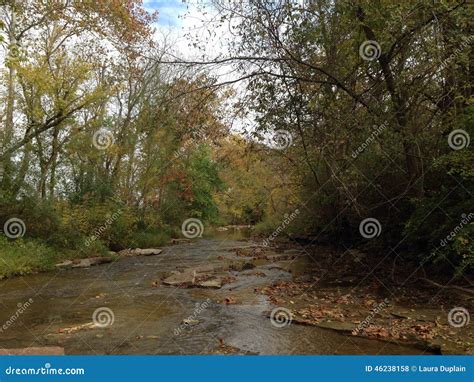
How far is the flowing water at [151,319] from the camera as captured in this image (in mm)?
5887

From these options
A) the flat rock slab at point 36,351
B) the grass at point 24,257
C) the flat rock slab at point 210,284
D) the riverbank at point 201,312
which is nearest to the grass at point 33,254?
the grass at point 24,257

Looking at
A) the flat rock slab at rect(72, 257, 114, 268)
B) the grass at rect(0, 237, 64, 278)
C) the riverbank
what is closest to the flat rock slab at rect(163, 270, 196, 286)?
the riverbank

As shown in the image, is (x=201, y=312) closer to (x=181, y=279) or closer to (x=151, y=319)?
(x=151, y=319)

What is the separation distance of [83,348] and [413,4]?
8261 mm

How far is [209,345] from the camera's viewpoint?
596cm

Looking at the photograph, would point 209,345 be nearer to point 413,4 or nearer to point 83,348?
point 83,348

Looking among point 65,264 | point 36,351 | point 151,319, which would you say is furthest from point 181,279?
point 36,351

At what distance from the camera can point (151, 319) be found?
7523 millimetres

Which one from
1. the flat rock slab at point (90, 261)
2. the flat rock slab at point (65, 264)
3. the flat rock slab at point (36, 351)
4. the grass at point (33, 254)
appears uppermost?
the flat rock slab at point (36, 351)

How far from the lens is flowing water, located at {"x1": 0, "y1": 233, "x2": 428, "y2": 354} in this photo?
19.3 ft

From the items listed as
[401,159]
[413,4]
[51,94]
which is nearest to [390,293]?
[401,159]

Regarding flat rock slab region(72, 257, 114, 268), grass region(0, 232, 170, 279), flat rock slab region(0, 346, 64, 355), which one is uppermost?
flat rock slab region(0, 346, 64, 355)

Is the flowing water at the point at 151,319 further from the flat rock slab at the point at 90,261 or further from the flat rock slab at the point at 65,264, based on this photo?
the flat rock slab at the point at 90,261

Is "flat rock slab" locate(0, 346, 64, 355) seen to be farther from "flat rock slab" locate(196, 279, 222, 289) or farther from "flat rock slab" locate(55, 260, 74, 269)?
"flat rock slab" locate(55, 260, 74, 269)
